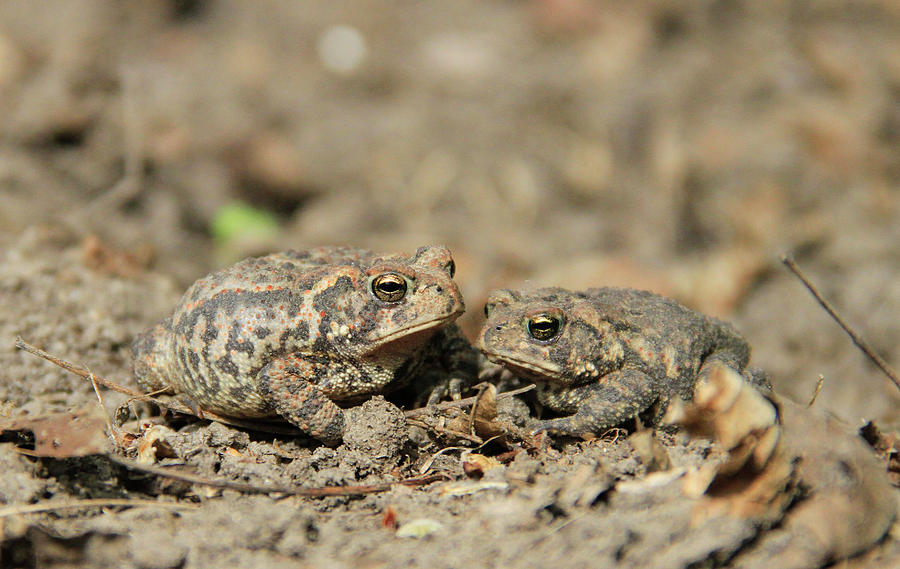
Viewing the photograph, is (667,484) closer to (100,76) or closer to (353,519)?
(353,519)

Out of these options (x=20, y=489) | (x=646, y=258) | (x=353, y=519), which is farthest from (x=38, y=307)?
(x=646, y=258)

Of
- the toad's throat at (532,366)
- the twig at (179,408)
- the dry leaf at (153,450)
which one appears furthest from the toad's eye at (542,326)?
the dry leaf at (153,450)

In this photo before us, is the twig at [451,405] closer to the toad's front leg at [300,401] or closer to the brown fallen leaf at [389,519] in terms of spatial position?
the toad's front leg at [300,401]

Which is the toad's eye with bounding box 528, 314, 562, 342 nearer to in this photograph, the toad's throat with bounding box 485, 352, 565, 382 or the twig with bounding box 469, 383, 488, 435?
the toad's throat with bounding box 485, 352, 565, 382

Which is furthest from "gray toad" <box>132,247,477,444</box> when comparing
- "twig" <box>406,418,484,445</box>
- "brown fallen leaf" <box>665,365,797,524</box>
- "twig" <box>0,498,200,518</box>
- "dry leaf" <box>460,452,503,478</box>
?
"brown fallen leaf" <box>665,365,797,524</box>

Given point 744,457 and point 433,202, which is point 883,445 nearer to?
point 744,457

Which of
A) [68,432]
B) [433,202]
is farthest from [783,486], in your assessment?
[433,202]
